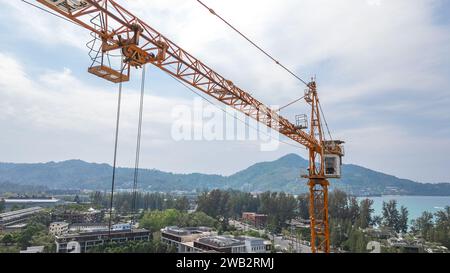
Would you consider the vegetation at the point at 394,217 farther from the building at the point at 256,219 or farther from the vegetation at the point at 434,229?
the building at the point at 256,219

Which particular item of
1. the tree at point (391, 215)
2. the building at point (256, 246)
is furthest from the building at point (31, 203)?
the tree at point (391, 215)

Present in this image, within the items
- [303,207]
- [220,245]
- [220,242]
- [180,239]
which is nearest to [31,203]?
[180,239]

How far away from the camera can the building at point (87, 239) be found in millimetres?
31452

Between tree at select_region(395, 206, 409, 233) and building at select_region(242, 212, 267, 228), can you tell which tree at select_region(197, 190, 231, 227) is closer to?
building at select_region(242, 212, 267, 228)

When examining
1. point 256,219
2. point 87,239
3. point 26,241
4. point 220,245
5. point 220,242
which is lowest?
point 26,241

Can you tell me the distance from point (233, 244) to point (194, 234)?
9.52 meters

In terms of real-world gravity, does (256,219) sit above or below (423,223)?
below

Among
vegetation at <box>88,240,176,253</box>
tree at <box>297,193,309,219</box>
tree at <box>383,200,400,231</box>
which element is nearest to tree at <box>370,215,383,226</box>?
tree at <box>383,200,400,231</box>

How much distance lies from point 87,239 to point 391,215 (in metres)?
46.6

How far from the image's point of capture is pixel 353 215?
46.4 metres

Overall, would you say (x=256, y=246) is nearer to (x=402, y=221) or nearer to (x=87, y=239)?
(x=87, y=239)

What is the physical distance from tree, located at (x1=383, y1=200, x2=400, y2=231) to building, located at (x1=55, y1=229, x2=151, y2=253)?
38.6 meters

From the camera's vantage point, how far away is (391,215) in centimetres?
4766
